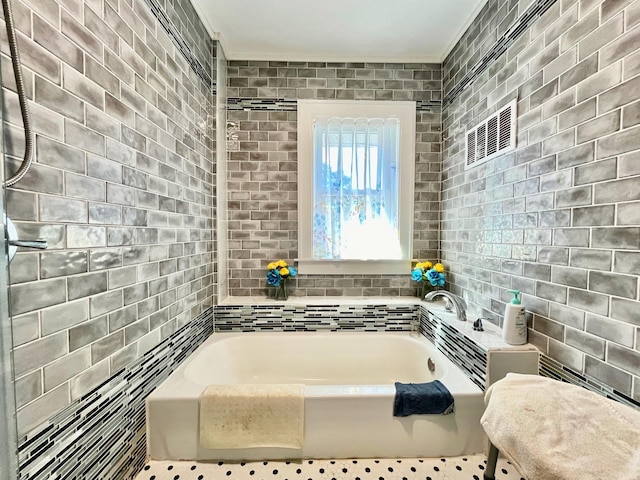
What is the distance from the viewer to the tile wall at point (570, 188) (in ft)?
3.10

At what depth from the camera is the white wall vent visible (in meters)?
1.50

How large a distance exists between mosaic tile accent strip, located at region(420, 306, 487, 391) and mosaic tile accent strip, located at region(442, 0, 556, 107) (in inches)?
63.9

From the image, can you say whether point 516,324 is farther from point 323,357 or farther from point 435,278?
point 323,357

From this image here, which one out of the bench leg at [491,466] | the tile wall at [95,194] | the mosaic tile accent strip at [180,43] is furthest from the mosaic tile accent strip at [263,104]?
the bench leg at [491,466]

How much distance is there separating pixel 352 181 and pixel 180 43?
1.45m

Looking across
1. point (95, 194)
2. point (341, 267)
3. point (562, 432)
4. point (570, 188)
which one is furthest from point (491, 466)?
point (95, 194)

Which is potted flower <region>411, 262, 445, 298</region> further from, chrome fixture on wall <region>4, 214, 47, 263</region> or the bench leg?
chrome fixture on wall <region>4, 214, 47, 263</region>

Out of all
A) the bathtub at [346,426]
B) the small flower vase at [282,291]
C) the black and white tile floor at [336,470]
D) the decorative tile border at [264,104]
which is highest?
the decorative tile border at [264,104]

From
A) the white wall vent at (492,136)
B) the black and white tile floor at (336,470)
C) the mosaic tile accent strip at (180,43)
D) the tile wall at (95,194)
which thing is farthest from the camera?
the white wall vent at (492,136)

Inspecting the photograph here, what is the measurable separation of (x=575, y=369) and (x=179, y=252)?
1968mm

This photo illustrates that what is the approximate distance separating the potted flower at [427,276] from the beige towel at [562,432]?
3.99 feet

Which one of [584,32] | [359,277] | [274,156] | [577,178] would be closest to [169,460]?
[359,277]

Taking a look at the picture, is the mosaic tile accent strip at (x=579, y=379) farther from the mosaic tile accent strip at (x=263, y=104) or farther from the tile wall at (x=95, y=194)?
the mosaic tile accent strip at (x=263, y=104)

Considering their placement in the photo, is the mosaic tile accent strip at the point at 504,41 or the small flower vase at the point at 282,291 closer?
the mosaic tile accent strip at the point at 504,41
